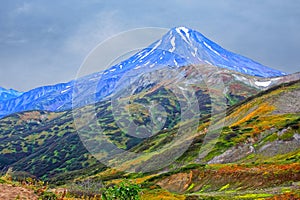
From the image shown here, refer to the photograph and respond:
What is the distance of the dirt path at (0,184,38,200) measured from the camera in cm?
2975

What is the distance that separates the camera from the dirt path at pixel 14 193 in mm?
29750

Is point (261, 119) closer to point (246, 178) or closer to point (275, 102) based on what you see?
point (275, 102)

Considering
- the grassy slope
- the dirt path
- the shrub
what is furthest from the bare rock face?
the shrub

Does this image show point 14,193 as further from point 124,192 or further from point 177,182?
point 177,182

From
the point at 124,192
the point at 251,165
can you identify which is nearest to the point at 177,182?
the point at 251,165

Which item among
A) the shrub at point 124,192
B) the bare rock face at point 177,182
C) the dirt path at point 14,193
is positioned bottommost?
the shrub at point 124,192

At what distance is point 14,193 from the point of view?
30750 mm

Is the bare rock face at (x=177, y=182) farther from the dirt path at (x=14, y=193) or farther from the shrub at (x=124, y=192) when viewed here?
the shrub at (x=124, y=192)

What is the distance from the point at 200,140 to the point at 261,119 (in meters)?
26.5

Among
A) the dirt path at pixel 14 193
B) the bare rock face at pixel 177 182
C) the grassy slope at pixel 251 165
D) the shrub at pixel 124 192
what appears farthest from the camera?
the bare rock face at pixel 177 182

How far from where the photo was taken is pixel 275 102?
551ft

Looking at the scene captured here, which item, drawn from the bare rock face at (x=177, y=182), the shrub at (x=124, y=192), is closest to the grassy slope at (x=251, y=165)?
the bare rock face at (x=177, y=182)

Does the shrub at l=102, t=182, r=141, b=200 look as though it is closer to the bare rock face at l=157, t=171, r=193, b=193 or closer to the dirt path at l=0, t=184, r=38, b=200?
the dirt path at l=0, t=184, r=38, b=200

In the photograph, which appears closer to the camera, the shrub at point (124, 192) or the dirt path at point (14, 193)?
the shrub at point (124, 192)
